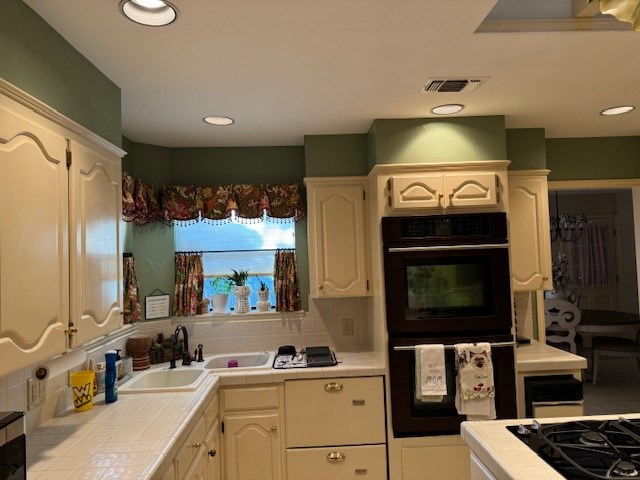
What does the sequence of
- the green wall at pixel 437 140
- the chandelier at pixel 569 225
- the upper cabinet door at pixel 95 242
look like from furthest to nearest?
1. the chandelier at pixel 569 225
2. the green wall at pixel 437 140
3. the upper cabinet door at pixel 95 242

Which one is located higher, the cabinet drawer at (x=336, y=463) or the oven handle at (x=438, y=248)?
the oven handle at (x=438, y=248)

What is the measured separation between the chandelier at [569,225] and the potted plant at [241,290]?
16.8 ft

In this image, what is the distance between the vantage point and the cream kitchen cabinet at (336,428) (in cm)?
262

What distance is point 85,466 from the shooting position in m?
1.40

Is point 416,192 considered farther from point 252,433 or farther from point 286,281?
point 252,433

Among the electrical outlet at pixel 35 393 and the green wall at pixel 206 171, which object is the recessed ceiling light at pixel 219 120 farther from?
the electrical outlet at pixel 35 393

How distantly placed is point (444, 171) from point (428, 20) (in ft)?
3.99

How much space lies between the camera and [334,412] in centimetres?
264

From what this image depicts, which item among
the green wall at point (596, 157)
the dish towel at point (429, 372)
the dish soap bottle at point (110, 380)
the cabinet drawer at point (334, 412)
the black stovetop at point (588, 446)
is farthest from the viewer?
the green wall at point (596, 157)

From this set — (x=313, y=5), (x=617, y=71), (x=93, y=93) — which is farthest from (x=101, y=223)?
(x=617, y=71)

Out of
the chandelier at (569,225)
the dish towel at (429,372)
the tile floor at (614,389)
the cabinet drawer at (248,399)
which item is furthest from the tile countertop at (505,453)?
the chandelier at (569,225)

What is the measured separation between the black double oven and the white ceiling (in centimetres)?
76

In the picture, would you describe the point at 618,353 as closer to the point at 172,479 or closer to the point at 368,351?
the point at 368,351

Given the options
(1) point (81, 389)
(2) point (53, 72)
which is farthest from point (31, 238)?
(1) point (81, 389)
